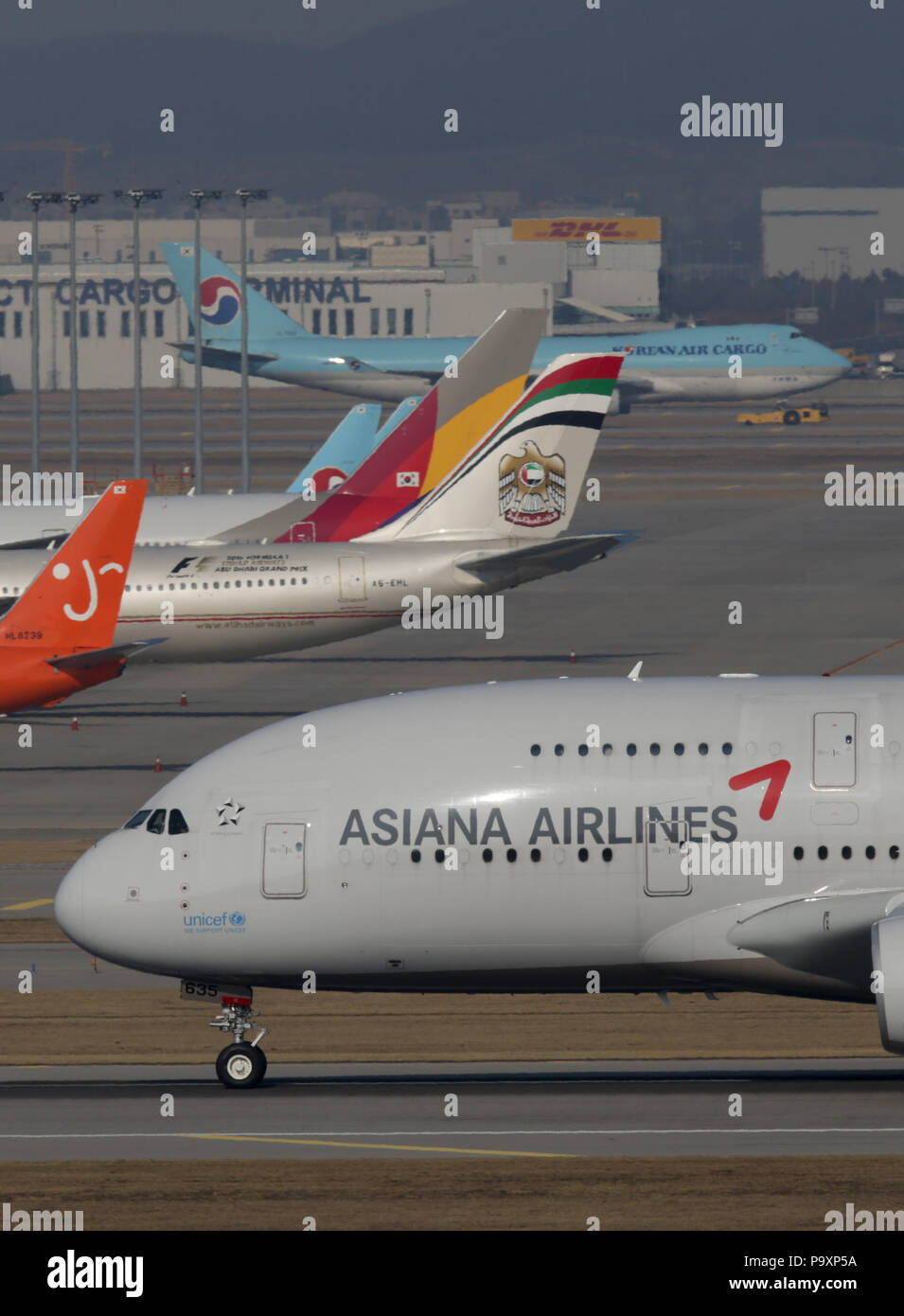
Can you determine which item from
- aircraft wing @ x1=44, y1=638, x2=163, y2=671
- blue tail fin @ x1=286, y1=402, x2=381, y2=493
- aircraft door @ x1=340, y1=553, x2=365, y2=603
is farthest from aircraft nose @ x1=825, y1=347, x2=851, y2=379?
aircraft wing @ x1=44, y1=638, x2=163, y2=671

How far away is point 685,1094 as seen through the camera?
27.0m

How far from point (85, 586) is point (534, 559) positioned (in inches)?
672

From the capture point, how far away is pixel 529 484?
6100cm

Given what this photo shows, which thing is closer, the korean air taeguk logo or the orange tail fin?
the orange tail fin

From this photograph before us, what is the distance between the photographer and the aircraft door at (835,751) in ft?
82.5

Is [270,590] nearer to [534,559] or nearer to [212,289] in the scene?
[534,559]

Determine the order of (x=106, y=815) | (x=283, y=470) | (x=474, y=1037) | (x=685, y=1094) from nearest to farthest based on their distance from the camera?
(x=685, y=1094) → (x=474, y=1037) → (x=106, y=815) → (x=283, y=470)

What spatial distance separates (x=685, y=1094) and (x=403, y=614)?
33720mm

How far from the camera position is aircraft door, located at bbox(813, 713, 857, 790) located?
82.5 ft

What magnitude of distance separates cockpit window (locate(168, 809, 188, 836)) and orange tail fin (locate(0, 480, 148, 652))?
1856 centimetres

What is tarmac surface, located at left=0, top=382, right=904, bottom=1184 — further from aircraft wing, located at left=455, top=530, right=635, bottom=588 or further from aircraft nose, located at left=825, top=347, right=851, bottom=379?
aircraft nose, located at left=825, top=347, right=851, bottom=379

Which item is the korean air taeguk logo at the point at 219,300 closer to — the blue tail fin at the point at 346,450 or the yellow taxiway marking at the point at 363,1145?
the blue tail fin at the point at 346,450
